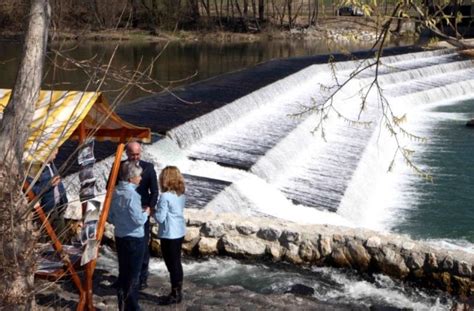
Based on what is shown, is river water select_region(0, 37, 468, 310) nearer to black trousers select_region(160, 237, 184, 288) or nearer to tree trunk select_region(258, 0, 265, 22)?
black trousers select_region(160, 237, 184, 288)

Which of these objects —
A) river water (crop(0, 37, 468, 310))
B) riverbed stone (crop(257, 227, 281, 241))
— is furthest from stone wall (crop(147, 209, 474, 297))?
river water (crop(0, 37, 468, 310))

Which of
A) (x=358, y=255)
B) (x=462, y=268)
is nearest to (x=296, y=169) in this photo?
(x=358, y=255)

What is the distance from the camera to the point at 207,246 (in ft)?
26.8

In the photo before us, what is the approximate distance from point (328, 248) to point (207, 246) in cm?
138

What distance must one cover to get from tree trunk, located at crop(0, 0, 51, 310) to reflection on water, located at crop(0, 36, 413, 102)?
14970 mm

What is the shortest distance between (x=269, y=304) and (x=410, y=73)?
2090 centimetres

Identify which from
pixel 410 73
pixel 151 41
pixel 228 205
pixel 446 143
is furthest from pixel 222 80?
pixel 151 41

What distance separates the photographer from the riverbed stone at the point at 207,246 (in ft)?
26.8

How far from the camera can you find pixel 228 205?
10.4 m

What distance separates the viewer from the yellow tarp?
5.18 metres

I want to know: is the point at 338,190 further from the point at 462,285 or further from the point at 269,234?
the point at 462,285

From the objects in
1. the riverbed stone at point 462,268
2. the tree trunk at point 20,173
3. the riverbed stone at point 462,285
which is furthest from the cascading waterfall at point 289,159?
the tree trunk at point 20,173

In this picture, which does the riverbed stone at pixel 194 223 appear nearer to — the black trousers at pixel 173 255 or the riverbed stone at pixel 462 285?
the black trousers at pixel 173 255

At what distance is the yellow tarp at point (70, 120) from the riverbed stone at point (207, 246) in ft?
7.00
